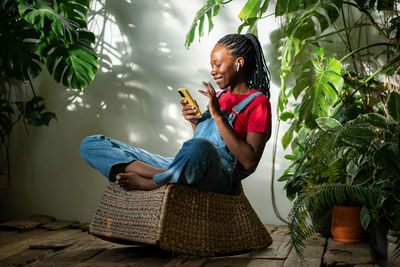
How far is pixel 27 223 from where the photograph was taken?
2.62 m

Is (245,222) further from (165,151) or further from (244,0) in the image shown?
(244,0)

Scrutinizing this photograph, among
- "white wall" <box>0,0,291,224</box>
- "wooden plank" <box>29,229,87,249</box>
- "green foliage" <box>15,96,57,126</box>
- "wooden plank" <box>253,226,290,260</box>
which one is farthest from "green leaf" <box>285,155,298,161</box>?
"green foliage" <box>15,96,57,126</box>

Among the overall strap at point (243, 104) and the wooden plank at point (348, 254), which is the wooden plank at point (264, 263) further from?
the overall strap at point (243, 104)

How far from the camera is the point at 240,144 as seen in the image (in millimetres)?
1692

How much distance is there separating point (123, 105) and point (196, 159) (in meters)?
1.35

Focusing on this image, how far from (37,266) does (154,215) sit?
426 millimetres

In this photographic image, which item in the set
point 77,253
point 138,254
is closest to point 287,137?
point 138,254

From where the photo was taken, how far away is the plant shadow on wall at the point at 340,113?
1556 millimetres

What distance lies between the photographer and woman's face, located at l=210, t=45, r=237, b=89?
184 cm

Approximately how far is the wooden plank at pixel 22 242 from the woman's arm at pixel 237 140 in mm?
951

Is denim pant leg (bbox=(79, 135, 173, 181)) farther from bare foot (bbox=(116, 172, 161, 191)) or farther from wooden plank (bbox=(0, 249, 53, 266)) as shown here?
wooden plank (bbox=(0, 249, 53, 266))

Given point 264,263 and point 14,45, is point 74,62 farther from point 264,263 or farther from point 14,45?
point 264,263

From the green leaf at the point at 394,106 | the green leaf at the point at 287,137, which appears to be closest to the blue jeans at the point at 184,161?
the green leaf at the point at 394,106

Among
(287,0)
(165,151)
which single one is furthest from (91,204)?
(287,0)
